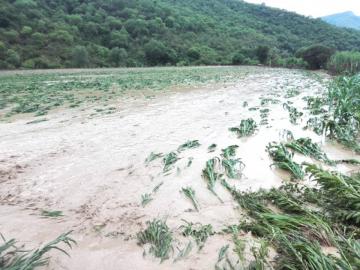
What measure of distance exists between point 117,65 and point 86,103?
3904 centimetres

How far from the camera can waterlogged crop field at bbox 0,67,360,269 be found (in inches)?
95.4

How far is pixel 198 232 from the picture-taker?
2758 millimetres

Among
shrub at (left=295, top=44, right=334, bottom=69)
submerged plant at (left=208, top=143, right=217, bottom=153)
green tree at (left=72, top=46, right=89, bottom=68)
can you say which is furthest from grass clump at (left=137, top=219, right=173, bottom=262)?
green tree at (left=72, top=46, right=89, bottom=68)

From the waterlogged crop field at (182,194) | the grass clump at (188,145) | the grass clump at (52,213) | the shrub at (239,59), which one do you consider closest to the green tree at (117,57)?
the shrub at (239,59)

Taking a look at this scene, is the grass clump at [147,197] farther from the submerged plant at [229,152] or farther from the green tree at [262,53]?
the green tree at [262,53]

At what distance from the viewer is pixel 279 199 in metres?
3.13

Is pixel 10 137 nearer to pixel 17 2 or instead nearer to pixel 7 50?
pixel 7 50

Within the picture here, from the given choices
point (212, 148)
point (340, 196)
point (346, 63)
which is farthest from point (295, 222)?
point (346, 63)

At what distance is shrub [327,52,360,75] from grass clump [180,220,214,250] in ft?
73.7

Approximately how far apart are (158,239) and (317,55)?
133 feet

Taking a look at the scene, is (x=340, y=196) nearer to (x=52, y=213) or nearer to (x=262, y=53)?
(x=52, y=213)

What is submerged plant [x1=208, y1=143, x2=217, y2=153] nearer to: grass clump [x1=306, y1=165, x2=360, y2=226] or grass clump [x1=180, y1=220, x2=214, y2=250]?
grass clump [x1=306, y1=165, x2=360, y2=226]

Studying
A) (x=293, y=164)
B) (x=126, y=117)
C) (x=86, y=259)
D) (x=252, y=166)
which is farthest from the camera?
(x=126, y=117)

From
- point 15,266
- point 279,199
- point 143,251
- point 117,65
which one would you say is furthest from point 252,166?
point 117,65
